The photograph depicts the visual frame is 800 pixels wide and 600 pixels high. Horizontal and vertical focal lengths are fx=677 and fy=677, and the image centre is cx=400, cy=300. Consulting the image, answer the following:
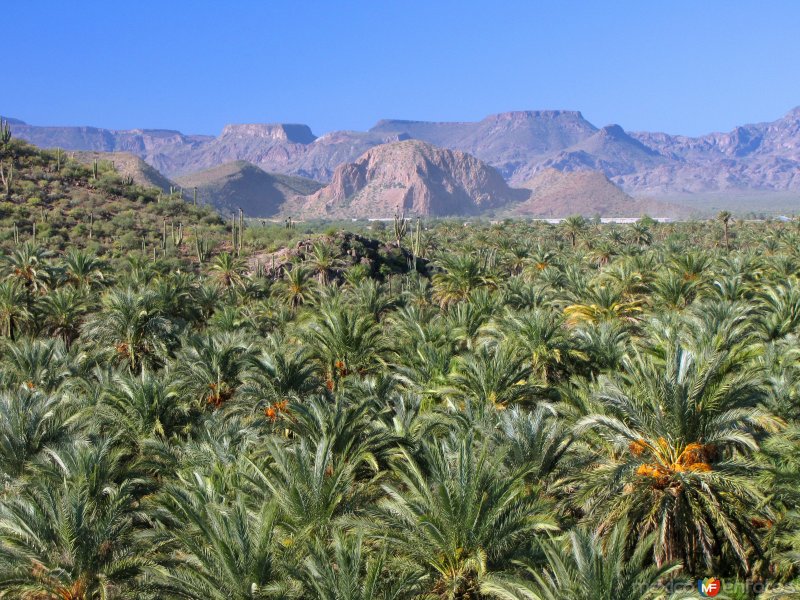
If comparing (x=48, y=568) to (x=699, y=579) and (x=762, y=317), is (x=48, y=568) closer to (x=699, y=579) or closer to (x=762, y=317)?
(x=699, y=579)

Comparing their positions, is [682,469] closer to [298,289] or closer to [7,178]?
[298,289]

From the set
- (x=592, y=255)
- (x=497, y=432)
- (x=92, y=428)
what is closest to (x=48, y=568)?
(x=92, y=428)

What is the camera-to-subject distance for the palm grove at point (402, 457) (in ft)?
34.8

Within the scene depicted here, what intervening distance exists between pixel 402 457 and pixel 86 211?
56.1 metres

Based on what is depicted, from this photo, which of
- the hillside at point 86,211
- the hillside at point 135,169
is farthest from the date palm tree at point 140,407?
the hillside at point 135,169

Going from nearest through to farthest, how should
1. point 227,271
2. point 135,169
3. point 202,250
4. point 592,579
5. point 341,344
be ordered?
1. point 592,579
2. point 341,344
3. point 227,271
4. point 202,250
5. point 135,169

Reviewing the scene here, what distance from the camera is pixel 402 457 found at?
14.9m

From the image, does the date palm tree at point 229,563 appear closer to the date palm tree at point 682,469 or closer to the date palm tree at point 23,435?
the date palm tree at point 682,469

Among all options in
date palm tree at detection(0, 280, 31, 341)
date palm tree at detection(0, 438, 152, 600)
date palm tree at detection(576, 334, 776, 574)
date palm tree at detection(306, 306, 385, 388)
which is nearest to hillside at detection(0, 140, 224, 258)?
date palm tree at detection(0, 280, 31, 341)

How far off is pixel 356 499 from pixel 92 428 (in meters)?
8.32

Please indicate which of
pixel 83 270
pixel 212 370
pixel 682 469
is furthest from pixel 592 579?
pixel 83 270

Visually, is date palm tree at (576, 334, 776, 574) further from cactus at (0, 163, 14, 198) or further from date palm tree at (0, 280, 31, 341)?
cactus at (0, 163, 14, 198)

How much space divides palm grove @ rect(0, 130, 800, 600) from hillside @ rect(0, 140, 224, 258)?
28.1 meters

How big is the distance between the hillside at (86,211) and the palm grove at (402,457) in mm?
28123
